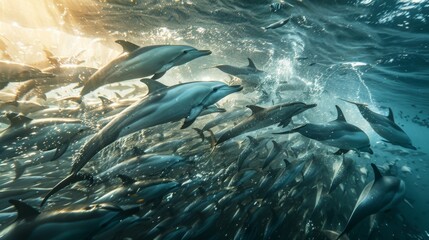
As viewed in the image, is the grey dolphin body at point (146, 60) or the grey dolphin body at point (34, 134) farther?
the grey dolphin body at point (34, 134)

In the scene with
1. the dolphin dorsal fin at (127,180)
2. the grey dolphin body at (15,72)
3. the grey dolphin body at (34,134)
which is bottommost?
the dolphin dorsal fin at (127,180)

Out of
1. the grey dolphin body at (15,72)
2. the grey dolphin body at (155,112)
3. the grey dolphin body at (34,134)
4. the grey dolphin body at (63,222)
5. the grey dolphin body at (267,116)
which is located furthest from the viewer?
the grey dolphin body at (15,72)

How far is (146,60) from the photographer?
4.05 meters

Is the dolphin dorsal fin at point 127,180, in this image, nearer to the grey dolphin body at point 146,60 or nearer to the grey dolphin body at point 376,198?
the grey dolphin body at point 146,60

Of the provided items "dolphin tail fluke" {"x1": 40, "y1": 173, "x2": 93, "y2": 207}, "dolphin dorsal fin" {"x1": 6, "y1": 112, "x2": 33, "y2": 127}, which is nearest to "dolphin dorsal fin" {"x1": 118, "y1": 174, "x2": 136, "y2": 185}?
"dolphin tail fluke" {"x1": 40, "y1": 173, "x2": 93, "y2": 207}

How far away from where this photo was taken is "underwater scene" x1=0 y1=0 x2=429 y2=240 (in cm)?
401

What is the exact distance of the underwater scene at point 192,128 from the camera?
401 centimetres

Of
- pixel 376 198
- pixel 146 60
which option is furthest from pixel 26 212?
pixel 376 198

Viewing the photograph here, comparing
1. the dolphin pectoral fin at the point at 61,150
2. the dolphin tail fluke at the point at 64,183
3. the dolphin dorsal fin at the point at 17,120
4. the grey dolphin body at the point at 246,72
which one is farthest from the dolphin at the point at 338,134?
the dolphin dorsal fin at the point at 17,120

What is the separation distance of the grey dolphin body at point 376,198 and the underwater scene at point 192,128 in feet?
0.09

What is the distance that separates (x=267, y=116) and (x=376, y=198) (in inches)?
94.6

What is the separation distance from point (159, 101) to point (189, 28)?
608 inches

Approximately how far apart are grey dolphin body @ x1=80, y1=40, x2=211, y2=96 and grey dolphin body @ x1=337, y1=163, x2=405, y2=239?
3.73 meters

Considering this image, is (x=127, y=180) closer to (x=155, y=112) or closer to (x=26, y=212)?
(x=26, y=212)
